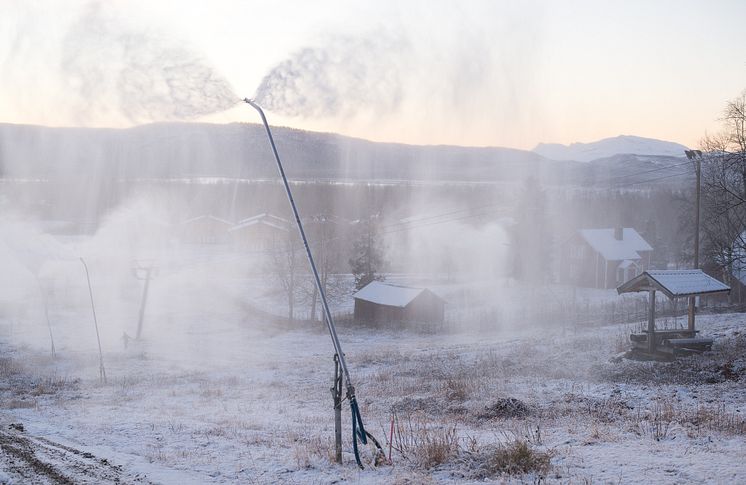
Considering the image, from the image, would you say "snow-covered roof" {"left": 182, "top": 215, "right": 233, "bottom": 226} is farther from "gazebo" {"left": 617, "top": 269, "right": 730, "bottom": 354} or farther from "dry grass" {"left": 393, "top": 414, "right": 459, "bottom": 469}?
"dry grass" {"left": 393, "top": 414, "right": 459, "bottom": 469}

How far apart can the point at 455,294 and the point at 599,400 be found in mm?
54179

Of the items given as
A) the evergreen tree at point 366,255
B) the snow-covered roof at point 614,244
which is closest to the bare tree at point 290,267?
the evergreen tree at point 366,255

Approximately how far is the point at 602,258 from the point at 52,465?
2880 inches

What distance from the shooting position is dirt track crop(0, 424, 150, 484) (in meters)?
10.4

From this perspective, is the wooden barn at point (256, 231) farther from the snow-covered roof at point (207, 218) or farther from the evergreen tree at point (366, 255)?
the evergreen tree at point (366, 255)

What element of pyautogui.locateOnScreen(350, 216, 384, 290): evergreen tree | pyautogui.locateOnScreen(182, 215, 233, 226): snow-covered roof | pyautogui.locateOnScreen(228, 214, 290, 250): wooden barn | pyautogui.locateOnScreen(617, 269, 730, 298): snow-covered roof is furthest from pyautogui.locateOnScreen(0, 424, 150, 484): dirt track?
pyautogui.locateOnScreen(182, 215, 233, 226): snow-covered roof

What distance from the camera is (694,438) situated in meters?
11.2

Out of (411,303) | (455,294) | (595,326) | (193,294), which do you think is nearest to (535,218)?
Answer: (455,294)

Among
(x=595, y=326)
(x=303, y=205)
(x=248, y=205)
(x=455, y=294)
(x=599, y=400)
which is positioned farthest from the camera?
(x=248, y=205)

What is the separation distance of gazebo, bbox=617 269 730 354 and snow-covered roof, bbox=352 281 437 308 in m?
30.0

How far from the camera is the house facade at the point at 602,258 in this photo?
75.6m

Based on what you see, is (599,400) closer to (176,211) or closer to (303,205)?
(303,205)

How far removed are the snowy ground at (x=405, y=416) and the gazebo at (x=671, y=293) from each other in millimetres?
1038

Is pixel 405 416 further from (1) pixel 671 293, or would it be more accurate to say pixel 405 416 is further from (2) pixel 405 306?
(2) pixel 405 306
